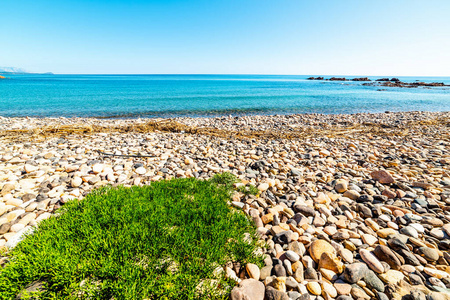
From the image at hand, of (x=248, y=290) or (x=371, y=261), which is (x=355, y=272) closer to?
(x=371, y=261)

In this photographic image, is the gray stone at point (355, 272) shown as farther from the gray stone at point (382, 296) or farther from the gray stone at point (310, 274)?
the gray stone at point (310, 274)

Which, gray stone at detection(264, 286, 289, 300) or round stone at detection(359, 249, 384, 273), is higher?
round stone at detection(359, 249, 384, 273)

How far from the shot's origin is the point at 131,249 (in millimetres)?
2688

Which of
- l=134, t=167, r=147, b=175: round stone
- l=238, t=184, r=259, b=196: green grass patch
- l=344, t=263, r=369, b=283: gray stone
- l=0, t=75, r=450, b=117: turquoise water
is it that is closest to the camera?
l=344, t=263, r=369, b=283: gray stone

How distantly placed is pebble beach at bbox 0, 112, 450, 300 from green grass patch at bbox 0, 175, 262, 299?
17.1 inches

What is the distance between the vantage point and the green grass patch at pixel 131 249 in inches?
86.9

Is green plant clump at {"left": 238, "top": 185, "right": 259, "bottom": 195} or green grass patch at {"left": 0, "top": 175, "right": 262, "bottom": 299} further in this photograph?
green plant clump at {"left": 238, "top": 185, "right": 259, "bottom": 195}

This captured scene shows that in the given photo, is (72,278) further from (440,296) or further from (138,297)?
(440,296)

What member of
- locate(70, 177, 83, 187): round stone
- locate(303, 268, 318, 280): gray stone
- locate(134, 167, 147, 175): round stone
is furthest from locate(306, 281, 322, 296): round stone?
locate(70, 177, 83, 187): round stone

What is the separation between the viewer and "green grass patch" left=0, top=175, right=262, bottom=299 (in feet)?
7.24

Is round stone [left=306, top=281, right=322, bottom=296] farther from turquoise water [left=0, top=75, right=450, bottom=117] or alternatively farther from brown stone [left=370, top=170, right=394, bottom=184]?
turquoise water [left=0, top=75, right=450, bottom=117]

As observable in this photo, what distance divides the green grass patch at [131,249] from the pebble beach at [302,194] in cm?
44

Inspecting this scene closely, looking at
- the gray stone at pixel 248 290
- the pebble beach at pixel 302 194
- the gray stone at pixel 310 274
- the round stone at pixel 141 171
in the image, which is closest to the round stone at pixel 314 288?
the pebble beach at pixel 302 194

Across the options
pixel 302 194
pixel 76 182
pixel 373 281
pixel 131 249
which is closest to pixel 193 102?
pixel 76 182
